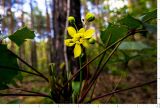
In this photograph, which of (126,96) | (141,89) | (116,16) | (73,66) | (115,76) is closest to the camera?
(73,66)

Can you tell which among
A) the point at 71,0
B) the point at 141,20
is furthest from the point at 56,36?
the point at 141,20

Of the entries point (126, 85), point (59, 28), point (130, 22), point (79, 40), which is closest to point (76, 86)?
point (79, 40)

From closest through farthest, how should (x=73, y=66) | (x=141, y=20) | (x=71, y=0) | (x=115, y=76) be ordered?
1. (x=141, y=20)
2. (x=73, y=66)
3. (x=71, y=0)
4. (x=115, y=76)

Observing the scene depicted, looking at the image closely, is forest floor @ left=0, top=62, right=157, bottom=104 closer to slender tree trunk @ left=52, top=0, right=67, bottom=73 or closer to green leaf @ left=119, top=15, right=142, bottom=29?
slender tree trunk @ left=52, top=0, right=67, bottom=73

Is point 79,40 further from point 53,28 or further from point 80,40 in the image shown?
point 53,28

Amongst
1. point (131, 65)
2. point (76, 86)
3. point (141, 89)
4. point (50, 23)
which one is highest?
point (50, 23)

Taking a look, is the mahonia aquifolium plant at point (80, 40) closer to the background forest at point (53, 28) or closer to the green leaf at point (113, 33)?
the green leaf at point (113, 33)

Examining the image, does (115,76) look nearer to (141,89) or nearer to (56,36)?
(56,36)
